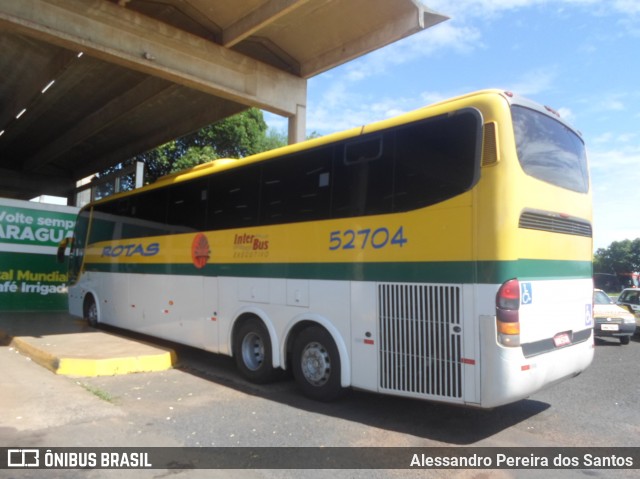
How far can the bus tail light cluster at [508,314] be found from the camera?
486cm

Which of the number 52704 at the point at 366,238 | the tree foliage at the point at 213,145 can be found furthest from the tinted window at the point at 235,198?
the tree foliage at the point at 213,145

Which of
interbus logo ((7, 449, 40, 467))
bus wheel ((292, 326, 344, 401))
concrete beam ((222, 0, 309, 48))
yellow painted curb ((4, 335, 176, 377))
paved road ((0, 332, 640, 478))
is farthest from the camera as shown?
concrete beam ((222, 0, 309, 48))

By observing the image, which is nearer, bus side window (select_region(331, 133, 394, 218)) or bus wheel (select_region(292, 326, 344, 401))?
bus side window (select_region(331, 133, 394, 218))

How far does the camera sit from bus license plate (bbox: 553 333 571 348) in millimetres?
5469

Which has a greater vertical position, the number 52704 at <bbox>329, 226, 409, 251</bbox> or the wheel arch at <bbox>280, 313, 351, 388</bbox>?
the number 52704 at <bbox>329, 226, 409, 251</bbox>

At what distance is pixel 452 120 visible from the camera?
5344 mm

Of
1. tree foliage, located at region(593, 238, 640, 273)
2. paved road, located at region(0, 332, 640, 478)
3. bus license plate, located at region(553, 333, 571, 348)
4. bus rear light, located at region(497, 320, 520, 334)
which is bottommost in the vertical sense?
paved road, located at region(0, 332, 640, 478)

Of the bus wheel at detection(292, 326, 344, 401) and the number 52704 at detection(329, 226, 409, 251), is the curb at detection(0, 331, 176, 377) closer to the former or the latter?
the bus wheel at detection(292, 326, 344, 401)

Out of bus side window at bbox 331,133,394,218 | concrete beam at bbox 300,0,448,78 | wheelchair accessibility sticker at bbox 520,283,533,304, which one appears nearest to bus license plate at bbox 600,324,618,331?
concrete beam at bbox 300,0,448,78

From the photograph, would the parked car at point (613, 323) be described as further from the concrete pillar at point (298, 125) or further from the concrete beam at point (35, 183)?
the concrete beam at point (35, 183)

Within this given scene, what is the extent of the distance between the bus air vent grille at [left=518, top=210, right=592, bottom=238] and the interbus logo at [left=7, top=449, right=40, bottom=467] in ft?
16.9

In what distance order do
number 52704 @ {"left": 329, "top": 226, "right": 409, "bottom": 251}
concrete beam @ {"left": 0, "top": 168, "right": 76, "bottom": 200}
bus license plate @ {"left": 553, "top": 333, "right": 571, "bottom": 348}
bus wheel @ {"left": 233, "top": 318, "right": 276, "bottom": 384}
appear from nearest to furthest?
bus license plate @ {"left": 553, "top": 333, "right": 571, "bottom": 348} < number 52704 @ {"left": 329, "top": 226, "right": 409, "bottom": 251} < bus wheel @ {"left": 233, "top": 318, "right": 276, "bottom": 384} < concrete beam @ {"left": 0, "top": 168, "right": 76, "bottom": 200}

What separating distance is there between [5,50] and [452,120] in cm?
1391

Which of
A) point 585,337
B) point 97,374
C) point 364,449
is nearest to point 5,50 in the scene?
point 97,374
